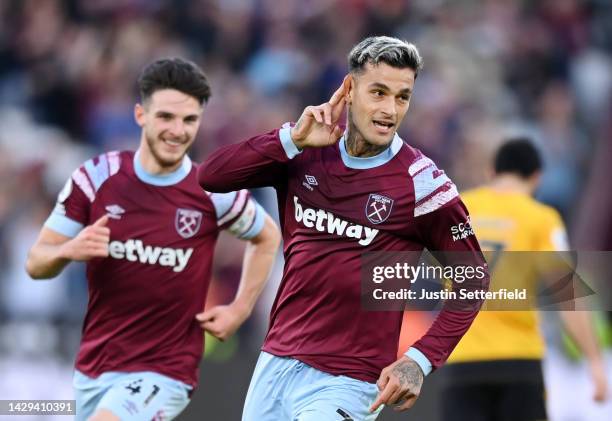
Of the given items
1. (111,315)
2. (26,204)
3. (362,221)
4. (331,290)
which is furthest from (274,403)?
(26,204)

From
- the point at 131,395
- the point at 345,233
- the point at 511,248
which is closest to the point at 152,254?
the point at 131,395

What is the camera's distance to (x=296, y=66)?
13.6 meters

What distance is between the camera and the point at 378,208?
5449 mm

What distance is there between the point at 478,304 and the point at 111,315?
2332 mm

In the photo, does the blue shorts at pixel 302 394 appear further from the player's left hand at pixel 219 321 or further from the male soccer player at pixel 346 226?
the player's left hand at pixel 219 321

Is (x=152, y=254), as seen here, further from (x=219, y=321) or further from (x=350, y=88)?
(x=350, y=88)

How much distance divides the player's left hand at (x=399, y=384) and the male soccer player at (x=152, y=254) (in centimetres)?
183

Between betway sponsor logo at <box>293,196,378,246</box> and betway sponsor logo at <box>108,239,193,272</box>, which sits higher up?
betway sponsor logo at <box>108,239,193,272</box>

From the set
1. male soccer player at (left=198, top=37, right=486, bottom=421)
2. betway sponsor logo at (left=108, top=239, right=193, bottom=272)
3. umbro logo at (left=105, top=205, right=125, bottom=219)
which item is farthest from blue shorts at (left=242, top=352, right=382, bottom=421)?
umbro logo at (left=105, top=205, right=125, bottom=219)

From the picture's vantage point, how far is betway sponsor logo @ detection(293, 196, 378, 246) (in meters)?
5.46

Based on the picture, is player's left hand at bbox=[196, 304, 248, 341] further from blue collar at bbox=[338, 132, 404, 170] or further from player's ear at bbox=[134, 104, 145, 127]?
blue collar at bbox=[338, 132, 404, 170]

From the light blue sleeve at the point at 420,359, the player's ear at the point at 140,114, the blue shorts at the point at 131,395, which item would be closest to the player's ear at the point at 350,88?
the light blue sleeve at the point at 420,359

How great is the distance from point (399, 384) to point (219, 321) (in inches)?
75.6

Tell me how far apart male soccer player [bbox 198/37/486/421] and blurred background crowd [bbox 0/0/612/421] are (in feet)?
18.8
